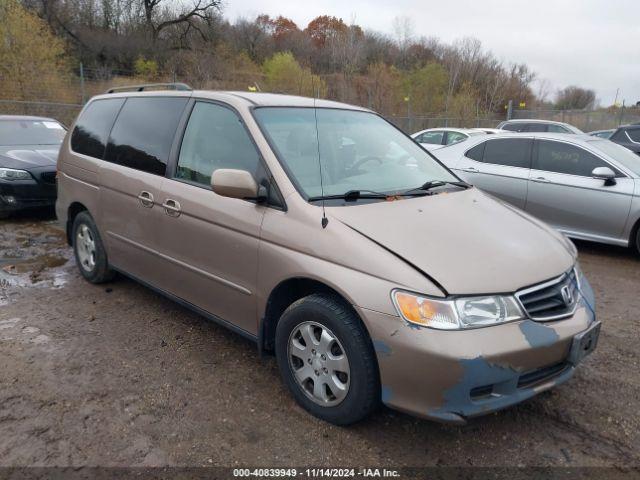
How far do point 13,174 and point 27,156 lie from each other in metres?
0.48

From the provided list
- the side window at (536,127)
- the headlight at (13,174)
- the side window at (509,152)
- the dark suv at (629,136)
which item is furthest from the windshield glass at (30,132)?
the side window at (536,127)

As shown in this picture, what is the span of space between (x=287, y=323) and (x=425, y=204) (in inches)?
44.0

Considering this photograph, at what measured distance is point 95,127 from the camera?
481 cm

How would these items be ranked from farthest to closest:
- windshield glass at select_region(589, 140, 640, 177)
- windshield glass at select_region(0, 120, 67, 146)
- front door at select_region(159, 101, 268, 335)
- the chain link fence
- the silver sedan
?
the chain link fence, windshield glass at select_region(0, 120, 67, 146), windshield glass at select_region(589, 140, 640, 177), the silver sedan, front door at select_region(159, 101, 268, 335)

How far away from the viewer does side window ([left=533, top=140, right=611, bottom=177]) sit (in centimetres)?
650

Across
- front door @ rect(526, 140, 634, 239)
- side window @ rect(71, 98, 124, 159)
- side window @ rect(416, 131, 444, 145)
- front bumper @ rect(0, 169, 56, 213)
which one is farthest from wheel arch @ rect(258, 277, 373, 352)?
side window @ rect(416, 131, 444, 145)

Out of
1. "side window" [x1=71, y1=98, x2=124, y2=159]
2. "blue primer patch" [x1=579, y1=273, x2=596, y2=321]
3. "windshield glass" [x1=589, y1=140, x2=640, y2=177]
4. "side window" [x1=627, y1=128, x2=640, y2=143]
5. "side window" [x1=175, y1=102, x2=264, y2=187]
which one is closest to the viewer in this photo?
"blue primer patch" [x1=579, y1=273, x2=596, y2=321]

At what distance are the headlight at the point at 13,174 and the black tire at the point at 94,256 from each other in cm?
294

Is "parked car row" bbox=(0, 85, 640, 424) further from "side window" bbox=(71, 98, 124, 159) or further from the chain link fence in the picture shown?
the chain link fence

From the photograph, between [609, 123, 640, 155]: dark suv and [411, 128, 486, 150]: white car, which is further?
[411, 128, 486, 150]: white car

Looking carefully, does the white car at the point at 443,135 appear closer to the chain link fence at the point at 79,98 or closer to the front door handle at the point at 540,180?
the chain link fence at the point at 79,98

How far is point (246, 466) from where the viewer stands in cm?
252

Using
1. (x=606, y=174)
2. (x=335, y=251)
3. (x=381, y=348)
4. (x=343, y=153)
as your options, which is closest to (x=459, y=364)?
(x=381, y=348)

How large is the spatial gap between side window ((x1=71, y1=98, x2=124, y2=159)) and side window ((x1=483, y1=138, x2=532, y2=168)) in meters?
5.11
